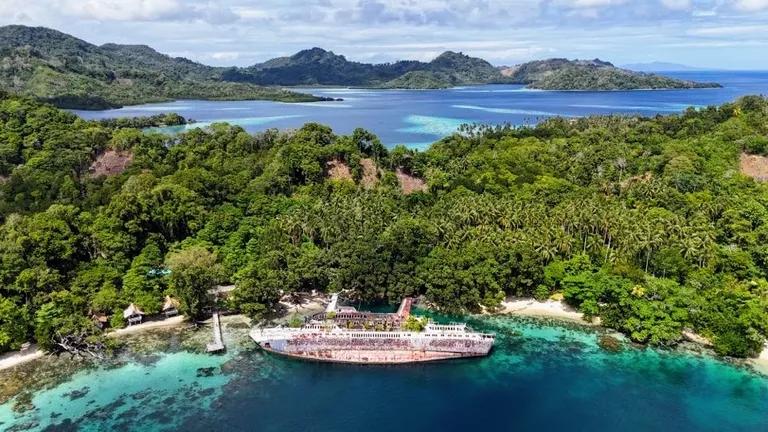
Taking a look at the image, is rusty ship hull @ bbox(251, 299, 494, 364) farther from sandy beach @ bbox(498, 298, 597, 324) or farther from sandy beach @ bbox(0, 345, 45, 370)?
sandy beach @ bbox(0, 345, 45, 370)

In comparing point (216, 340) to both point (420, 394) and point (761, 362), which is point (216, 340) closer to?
point (420, 394)

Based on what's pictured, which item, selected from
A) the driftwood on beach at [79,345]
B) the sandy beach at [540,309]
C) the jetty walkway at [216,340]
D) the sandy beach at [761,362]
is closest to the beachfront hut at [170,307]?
the jetty walkway at [216,340]

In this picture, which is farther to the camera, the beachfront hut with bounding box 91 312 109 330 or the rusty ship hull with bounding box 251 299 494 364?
the beachfront hut with bounding box 91 312 109 330

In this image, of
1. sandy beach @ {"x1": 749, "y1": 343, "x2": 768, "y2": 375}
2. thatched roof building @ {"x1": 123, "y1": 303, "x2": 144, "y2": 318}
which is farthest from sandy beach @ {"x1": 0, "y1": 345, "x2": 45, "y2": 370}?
sandy beach @ {"x1": 749, "y1": 343, "x2": 768, "y2": 375}

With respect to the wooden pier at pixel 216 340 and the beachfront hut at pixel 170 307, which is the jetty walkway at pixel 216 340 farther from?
the beachfront hut at pixel 170 307

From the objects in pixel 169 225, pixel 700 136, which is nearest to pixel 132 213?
pixel 169 225
